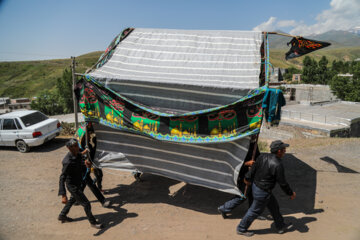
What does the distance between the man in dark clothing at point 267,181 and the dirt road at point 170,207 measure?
312 mm

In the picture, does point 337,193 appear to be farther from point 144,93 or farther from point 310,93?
point 310,93

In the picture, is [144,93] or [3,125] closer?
[144,93]

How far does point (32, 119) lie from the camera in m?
10.7

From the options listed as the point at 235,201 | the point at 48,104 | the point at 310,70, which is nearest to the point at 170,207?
the point at 235,201

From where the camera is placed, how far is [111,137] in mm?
6043

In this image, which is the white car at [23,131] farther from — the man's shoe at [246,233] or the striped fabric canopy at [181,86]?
the man's shoe at [246,233]

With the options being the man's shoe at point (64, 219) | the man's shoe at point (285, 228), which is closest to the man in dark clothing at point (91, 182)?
the man's shoe at point (64, 219)

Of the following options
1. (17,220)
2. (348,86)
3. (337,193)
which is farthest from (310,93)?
(17,220)

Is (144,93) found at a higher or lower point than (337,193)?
higher

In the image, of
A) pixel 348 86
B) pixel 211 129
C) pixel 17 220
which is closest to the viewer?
pixel 211 129

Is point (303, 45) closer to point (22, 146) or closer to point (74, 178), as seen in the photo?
point (74, 178)

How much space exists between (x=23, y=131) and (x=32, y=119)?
31.7 inches

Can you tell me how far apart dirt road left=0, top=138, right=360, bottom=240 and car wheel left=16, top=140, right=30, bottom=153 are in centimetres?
160

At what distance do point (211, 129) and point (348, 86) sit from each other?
3663 cm
